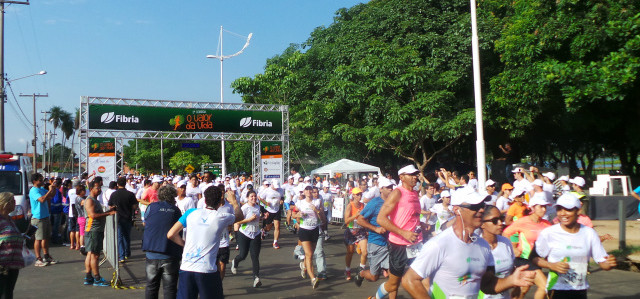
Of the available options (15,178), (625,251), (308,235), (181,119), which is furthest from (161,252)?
(181,119)

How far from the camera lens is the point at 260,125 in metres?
27.6

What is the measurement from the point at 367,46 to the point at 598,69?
1291cm

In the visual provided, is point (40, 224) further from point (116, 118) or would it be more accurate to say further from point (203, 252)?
point (116, 118)

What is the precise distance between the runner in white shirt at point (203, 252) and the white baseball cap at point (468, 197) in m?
2.94

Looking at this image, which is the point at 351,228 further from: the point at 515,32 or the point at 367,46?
the point at 367,46

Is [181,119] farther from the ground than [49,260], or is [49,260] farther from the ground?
[181,119]

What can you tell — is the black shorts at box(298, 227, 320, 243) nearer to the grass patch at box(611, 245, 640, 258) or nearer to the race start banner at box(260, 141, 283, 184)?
the grass patch at box(611, 245, 640, 258)

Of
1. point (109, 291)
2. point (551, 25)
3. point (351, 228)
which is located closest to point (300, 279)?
point (351, 228)

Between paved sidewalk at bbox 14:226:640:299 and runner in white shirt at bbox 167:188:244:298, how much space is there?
117 inches

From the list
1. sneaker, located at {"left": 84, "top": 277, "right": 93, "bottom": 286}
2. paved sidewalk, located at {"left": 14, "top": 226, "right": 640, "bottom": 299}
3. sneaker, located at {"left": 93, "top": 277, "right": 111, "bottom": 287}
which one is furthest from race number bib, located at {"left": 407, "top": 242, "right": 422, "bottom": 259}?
sneaker, located at {"left": 84, "top": 277, "right": 93, "bottom": 286}

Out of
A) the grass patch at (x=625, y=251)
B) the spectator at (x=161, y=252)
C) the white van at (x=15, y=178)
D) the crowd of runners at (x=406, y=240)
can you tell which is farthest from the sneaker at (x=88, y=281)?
the grass patch at (x=625, y=251)

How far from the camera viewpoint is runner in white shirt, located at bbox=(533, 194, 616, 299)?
17.4ft

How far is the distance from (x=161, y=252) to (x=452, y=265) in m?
4.03

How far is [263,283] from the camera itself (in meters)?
10.1
